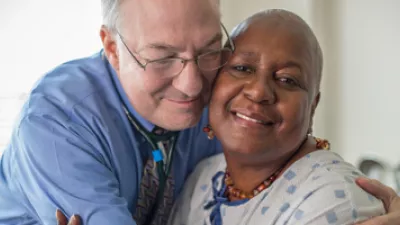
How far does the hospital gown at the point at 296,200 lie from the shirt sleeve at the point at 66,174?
0.27 m

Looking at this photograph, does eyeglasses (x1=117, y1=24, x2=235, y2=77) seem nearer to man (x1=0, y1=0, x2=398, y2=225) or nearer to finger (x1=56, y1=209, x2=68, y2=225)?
man (x1=0, y1=0, x2=398, y2=225)

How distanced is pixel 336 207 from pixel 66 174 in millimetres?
634

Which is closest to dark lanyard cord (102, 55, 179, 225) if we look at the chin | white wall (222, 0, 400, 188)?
the chin

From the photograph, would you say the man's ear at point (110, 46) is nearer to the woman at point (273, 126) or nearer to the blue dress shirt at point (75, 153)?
the blue dress shirt at point (75, 153)

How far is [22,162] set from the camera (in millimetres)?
1176

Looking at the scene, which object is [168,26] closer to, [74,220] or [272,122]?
[272,122]

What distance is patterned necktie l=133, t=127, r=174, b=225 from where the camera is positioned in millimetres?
1348

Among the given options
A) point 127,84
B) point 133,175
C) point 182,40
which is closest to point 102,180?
point 133,175

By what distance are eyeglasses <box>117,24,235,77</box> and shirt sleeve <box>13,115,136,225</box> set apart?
234 millimetres

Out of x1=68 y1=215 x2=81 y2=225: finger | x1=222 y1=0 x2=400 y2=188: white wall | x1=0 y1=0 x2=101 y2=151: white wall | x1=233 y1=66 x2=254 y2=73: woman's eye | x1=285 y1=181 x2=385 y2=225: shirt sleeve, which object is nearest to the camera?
x1=285 y1=181 x2=385 y2=225: shirt sleeve

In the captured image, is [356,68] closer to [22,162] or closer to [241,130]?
[241,130]

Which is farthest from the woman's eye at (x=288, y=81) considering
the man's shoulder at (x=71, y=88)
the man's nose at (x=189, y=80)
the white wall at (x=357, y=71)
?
the white wall at (x=357, y=71)

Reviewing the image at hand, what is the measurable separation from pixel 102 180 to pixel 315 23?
1897 millimetres

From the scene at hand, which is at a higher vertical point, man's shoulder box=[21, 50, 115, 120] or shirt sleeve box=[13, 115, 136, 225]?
man's shoulder box=[21, 50, 115, 120]
